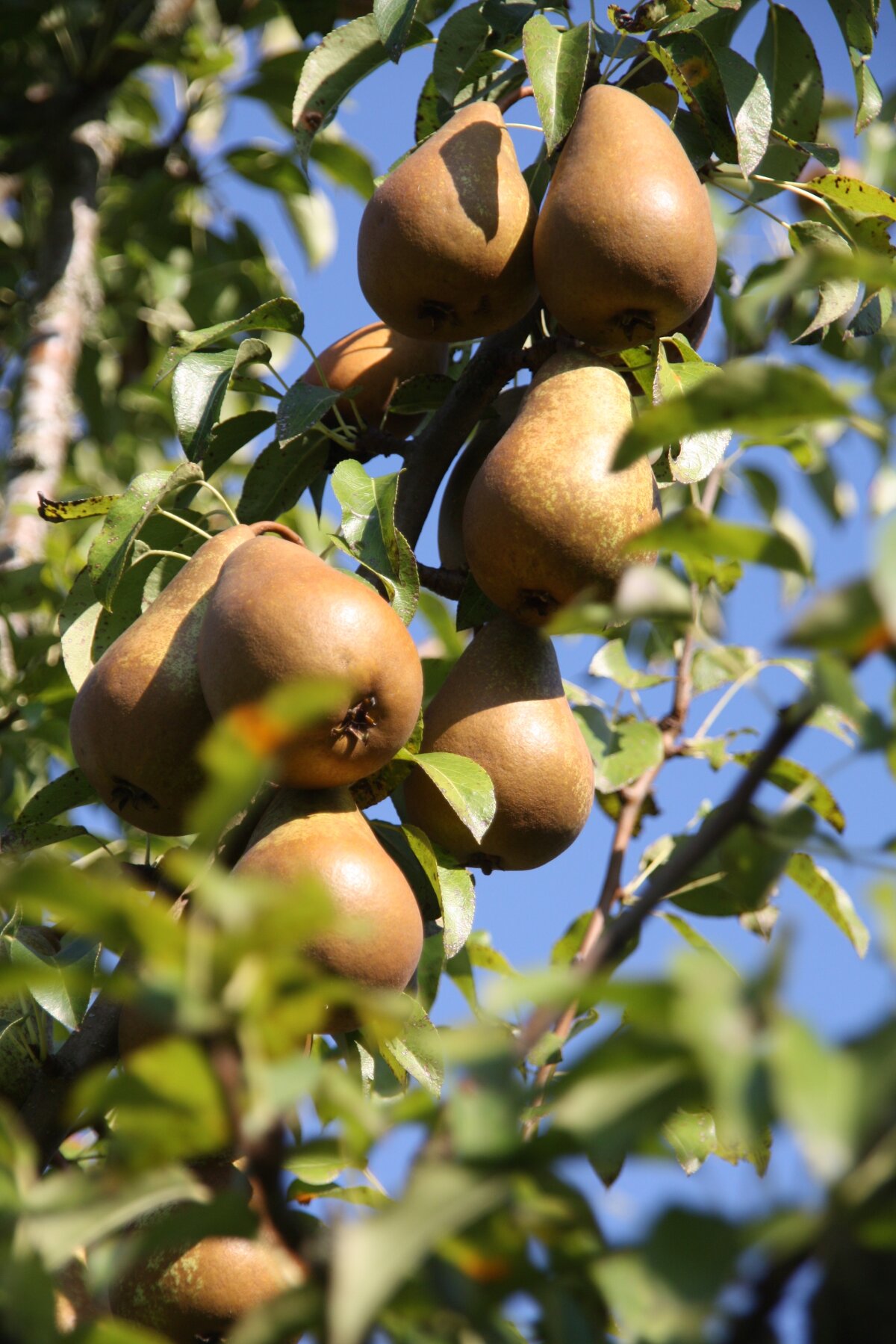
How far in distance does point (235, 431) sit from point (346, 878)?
83 centimetres

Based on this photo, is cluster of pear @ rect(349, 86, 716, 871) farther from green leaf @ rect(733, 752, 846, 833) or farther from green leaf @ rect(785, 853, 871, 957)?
green leaf @ rect(785, 853, 871, 957)

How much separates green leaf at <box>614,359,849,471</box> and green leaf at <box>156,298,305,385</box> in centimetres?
91

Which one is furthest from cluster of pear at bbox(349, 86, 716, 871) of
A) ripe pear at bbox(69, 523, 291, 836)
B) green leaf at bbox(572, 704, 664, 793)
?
green leaf at bbox(572, 704, 664, 793)

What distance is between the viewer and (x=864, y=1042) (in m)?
0.55

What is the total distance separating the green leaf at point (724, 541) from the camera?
2.42 feet

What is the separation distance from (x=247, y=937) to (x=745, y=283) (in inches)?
85.9

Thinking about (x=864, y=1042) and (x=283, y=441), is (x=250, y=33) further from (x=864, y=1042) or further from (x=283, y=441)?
(x=864, y=1042)

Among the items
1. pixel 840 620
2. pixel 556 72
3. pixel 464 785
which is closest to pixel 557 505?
pixel 464 785

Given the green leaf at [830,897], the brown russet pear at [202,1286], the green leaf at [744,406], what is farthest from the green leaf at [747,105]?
the brown russet pear at [202,1286]

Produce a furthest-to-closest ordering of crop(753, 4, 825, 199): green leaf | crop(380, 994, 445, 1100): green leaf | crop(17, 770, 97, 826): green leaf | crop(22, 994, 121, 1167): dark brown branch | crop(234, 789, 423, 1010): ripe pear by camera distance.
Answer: crop(753, 4, 825, 199): green leaf < crop(17, 770, 97, 826): green leaf < crop(380, 994, 445, 1100): green leaf < crop(22, 994, 121, 1167): dark brown branch < crop(234, 789, 423, 1010): ripe pear

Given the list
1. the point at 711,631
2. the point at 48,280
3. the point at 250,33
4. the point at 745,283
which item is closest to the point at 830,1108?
the point at 711,631

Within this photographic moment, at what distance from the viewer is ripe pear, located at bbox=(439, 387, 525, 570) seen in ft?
5.60

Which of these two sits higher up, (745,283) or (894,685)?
(894,685)

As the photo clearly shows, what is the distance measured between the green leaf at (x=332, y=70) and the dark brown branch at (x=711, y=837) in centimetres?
132
